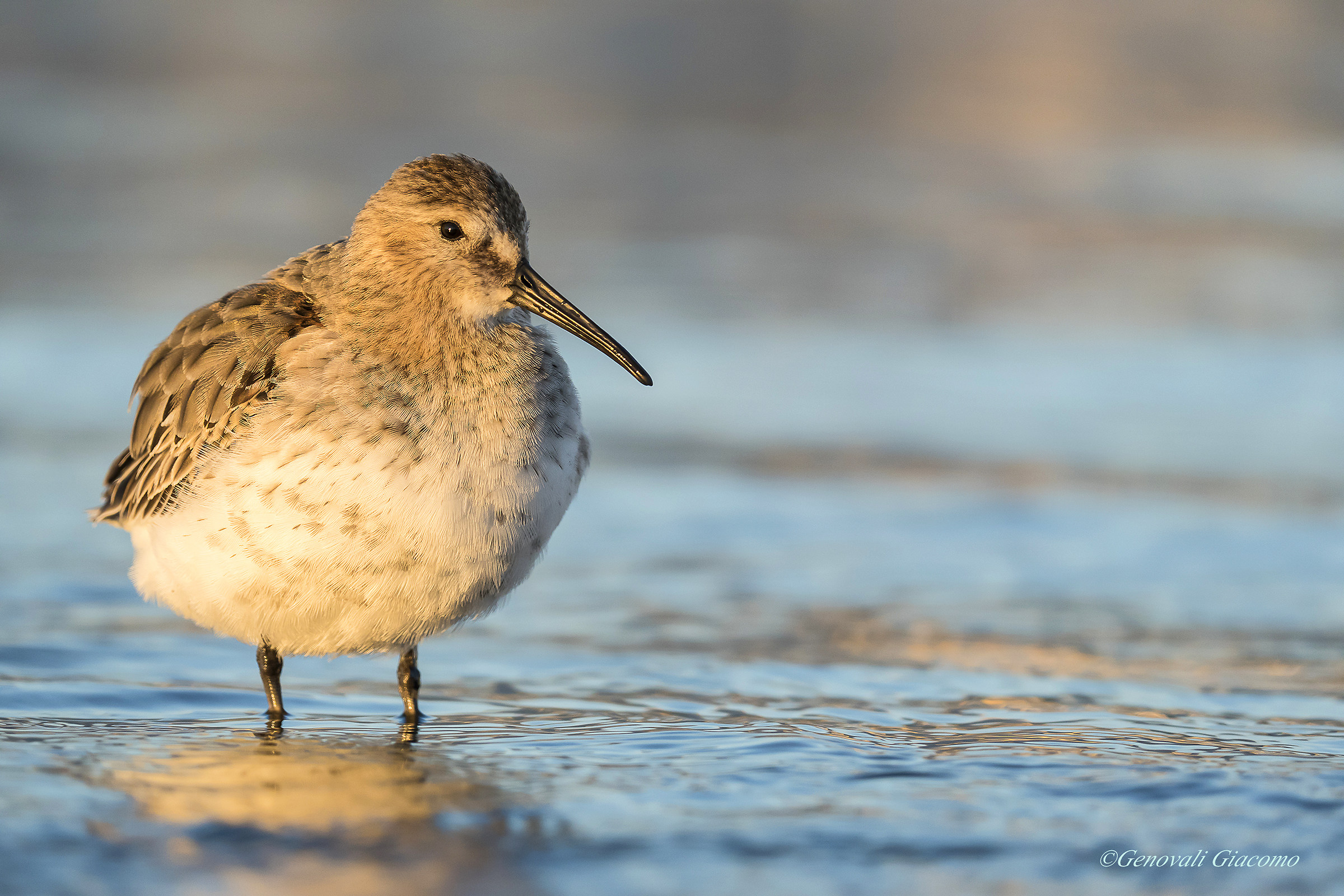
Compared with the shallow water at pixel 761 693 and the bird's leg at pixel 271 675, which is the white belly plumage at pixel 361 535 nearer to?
the bird's leg at pixel 271 675

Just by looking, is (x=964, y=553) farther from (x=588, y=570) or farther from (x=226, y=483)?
(x=226, y=483)

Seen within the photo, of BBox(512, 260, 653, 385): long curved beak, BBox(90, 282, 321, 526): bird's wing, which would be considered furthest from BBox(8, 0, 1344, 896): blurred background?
BBox(512, 260, 653, 385): long curved beak

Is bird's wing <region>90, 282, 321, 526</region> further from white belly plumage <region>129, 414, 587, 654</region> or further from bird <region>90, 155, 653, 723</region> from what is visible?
white belly plumage <region>129, 414, 587, 654</region>

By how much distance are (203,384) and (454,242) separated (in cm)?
95

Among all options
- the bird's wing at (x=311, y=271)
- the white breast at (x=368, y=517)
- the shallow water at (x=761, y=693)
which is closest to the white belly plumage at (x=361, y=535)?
the white breast at (x=368, y=517)

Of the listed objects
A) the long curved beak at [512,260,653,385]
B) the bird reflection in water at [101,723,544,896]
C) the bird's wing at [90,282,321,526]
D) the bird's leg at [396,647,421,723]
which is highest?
the long curved beak at [512,260,653,385]

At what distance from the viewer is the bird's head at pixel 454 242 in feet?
17.4

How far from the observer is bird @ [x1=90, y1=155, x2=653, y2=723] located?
4840 millimetres

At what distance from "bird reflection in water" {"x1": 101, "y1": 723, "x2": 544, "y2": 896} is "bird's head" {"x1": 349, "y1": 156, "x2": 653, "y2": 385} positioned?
147cm

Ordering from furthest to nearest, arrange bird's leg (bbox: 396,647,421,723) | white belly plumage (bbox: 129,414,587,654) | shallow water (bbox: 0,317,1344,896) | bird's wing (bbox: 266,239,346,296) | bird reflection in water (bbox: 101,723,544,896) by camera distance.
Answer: bird's wing (bbox: 266,239,346,296), bird's leg (bbox: 396,647,421,723), white belly plumage (bbox: 129,414,587,654), shallow water (bbox: 0,317,1344,896), bird reflection in water (bbox: 101,723,544,896)

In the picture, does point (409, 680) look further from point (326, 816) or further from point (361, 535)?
point (326, 816)

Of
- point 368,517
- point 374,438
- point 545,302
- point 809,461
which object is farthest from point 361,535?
point 809,461

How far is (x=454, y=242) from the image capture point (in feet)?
17.4

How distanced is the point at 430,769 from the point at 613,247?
8.83 metres
